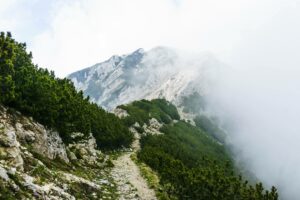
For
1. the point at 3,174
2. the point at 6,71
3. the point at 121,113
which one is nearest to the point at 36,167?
the point at 3,174

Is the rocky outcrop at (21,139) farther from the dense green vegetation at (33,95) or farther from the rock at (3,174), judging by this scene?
the rock at (3,174)

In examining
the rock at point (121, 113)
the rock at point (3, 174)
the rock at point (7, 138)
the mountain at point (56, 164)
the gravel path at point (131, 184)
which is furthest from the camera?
the rock at point (121, 113)

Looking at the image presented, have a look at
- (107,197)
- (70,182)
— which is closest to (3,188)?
(70,182)

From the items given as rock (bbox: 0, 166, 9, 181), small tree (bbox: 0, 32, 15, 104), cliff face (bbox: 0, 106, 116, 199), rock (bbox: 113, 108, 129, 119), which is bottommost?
rock (bbox: 0, 166, 9, 181)

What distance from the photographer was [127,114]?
16075 centimetres

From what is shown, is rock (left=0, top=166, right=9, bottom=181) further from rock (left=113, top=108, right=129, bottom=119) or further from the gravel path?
rock (left=113, top=108, right=129, bottom=119)

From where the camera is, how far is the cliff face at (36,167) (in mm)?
26531

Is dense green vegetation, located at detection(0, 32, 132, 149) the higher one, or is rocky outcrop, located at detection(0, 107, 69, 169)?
dense green vegetation, located at detection(0, 32, 132, 149)

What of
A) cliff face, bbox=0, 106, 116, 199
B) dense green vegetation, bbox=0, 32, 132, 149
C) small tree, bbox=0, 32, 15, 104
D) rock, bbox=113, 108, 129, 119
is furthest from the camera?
A: rock, bbox=113, 108, 129, 119

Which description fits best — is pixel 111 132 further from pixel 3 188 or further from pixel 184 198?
pixel 3 188

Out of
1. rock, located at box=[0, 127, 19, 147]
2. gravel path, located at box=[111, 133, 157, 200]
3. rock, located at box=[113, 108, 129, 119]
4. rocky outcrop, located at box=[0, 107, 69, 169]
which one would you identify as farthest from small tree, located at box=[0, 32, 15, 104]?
rock, located at box=[113, 108, 129, 119]

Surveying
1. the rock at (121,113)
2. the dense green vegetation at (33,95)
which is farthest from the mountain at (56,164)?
the rock at (121,113)

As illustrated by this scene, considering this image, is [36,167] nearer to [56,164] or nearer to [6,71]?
[56,164]

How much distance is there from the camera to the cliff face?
87.0ft
